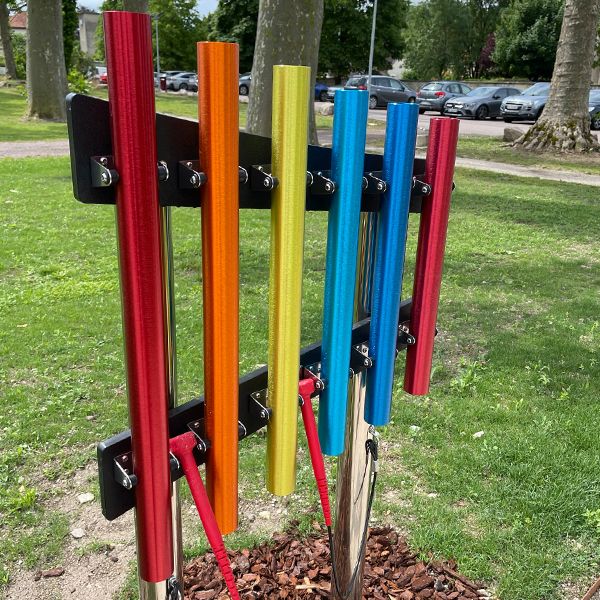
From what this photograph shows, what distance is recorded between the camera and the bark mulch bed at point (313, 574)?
2.37 metres

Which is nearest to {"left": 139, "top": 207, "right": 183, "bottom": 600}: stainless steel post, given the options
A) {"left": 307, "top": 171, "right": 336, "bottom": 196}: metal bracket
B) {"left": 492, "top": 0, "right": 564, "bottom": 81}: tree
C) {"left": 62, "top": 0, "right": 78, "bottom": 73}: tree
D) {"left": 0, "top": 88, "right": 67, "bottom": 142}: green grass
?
{"left": 307, "top": 171, "right": 336, "bottom": 196}: metal bracket

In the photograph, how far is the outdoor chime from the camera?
114 centimetres

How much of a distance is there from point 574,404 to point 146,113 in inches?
130

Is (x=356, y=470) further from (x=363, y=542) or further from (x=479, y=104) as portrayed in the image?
(x=479, y=104)

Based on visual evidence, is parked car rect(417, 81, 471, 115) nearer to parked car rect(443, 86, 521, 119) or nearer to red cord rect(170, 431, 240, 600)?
parked car rect(443, 86, 521, 119)

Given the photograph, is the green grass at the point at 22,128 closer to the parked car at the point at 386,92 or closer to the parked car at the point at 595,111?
the parked car at the point at 386,92

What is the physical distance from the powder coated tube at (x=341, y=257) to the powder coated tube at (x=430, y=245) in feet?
1.15

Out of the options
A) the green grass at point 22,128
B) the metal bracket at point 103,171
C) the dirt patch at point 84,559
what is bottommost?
the dirt patch at point 84,559

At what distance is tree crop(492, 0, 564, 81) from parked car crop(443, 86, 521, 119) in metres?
19.6

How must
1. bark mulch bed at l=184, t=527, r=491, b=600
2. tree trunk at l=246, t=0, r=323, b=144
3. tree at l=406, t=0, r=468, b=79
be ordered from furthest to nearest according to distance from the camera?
tree at l=406, t=0, r=468, b=79
tree trunk at l=246, t=0, r=323, b=144
bark mulch bed at l=184, t=527, r=491, b=600

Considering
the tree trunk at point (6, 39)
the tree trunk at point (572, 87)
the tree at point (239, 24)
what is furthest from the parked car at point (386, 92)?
the tree trunk at point (6, 39)

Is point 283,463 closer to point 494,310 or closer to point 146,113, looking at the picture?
point 146,113

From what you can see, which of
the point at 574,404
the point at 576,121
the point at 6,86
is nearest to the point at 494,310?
the point at 574,404

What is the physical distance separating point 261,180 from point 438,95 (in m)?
28.4
